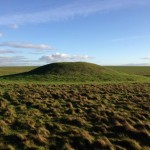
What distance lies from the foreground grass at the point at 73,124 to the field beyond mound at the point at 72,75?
26.8 metres

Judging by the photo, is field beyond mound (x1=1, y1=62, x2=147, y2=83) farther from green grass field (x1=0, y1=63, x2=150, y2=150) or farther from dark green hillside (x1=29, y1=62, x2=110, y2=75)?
green grass field (x1=0, y1=63, x2=150, y2=150)

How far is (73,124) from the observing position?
57.2 ft

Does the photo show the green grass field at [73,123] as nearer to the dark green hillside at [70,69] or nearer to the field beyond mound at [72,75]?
the field beyond mound at [72,75]

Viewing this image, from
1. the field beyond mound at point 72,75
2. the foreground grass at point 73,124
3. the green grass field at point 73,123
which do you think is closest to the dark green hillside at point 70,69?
the field beyond mound at point 72,75

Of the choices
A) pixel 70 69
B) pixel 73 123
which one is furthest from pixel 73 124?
pixel 70 69

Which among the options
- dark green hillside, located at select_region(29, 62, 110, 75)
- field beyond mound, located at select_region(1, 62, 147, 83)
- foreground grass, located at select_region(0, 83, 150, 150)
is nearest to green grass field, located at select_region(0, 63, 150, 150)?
foreground grass, located at select_region(0, 83, 150, 150)

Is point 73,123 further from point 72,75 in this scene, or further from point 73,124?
point 72,75

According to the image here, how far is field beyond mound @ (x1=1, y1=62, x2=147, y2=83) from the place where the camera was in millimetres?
53438

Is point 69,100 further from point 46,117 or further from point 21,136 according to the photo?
point 21,136

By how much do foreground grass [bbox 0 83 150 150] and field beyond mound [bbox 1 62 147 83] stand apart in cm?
2684

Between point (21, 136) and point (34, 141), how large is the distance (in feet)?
3.08

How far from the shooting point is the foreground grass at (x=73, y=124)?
14000mm

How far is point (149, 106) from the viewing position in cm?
2303

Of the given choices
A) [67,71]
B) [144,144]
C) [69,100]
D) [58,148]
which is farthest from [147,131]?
[67,71]
